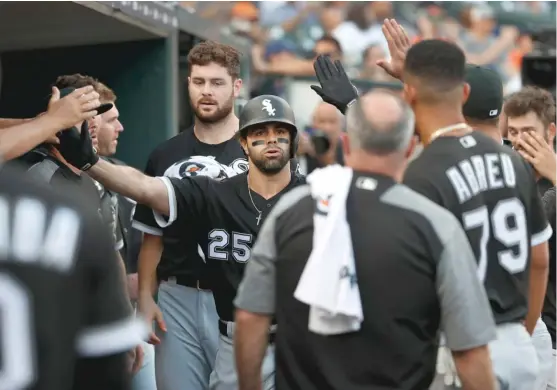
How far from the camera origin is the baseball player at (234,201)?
14.7 ft

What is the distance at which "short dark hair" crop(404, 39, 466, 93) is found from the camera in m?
3.45

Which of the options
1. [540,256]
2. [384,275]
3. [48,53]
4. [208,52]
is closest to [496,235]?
[540,256]

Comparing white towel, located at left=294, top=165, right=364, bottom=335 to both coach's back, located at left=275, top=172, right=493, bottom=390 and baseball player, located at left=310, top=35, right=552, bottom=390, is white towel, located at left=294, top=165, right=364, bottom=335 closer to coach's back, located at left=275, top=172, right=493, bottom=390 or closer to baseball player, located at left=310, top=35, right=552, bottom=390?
coach's back, located at left=275, top=172, right=493, bottom=390

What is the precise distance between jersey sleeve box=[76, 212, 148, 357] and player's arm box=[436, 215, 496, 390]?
1318 millimetres

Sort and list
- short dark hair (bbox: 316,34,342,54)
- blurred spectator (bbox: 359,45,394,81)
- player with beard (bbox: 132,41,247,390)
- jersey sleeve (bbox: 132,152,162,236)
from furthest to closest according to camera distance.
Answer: blurred spectator (bbox: 359,45,394,81)
short dark hair (bbox: 316,34,342,54)
player with beard (bbox: 132,41,247,390)
jersey sleeve (bbox: 132,152,162,236)

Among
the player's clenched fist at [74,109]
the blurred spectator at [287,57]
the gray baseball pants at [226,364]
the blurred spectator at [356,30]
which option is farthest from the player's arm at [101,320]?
the blurred spectator at [287,57]

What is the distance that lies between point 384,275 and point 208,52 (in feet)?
9.29

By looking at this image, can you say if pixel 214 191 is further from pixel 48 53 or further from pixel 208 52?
pixel 48 53

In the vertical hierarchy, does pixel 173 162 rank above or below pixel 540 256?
above

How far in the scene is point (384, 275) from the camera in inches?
114


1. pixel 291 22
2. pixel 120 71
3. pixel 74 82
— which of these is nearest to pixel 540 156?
pixel 74 82

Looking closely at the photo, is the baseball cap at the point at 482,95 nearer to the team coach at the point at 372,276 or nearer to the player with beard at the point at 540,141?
the player with beard at the point at 540,141

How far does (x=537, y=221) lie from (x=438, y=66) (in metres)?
0.72

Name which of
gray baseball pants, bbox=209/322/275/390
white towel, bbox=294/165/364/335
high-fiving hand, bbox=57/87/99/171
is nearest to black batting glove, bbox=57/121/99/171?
high-fiving hand, bbox=57/87/99/171
